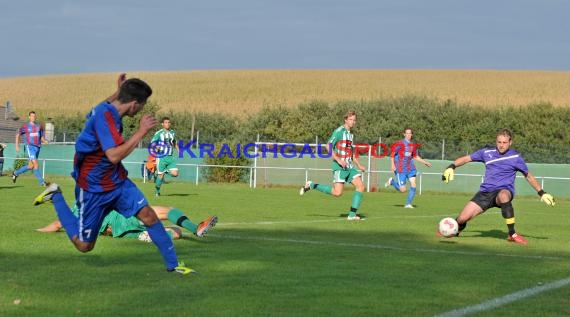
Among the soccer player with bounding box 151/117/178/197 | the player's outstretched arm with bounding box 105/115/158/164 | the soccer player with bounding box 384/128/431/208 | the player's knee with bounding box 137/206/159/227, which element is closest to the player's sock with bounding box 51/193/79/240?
the player's knee with bounding box 137/206/159/227

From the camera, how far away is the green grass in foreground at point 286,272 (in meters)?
7.32

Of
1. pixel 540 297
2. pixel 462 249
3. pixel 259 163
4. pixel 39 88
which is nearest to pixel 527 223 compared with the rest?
pixel 462 249

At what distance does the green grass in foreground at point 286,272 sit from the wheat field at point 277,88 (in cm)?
6977

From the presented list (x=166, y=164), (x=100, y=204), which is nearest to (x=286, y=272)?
(x=100, y=204)

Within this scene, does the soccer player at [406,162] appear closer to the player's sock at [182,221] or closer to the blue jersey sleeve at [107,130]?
the player's sock at [182,221]

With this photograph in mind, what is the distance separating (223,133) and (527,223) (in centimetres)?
4998

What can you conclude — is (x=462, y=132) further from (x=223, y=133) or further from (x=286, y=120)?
(x=223, y=133)

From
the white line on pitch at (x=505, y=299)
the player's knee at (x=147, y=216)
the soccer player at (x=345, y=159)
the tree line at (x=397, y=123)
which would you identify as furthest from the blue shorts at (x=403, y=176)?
the tree line at (x=397, y=123)

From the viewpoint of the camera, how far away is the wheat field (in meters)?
89.2

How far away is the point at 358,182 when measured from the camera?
17.4 meters

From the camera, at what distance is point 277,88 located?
100m

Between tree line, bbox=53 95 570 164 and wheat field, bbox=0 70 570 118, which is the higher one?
wheat field, bbox=0 70 570 118

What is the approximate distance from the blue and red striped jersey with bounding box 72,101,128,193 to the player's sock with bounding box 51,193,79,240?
1.57 feet

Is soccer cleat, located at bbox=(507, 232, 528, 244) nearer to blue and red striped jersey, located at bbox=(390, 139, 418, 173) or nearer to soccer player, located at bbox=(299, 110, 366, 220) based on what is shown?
soccer player, located at bbox=(299, 110, 366, 220)
